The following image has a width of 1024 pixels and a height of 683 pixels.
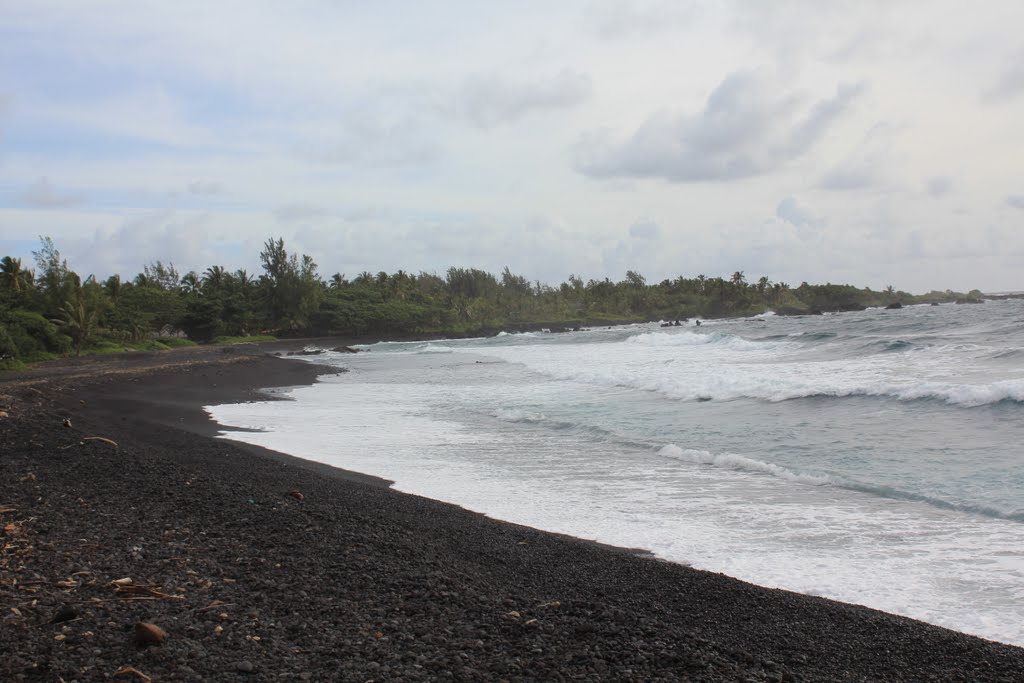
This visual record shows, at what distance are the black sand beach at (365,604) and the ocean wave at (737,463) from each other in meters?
3.58

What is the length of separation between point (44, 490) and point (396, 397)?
12.2 m

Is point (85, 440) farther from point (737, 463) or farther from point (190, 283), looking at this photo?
point (190, 283)

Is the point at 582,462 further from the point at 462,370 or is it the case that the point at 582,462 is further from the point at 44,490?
the point at 462,370

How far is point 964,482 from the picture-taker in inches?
296

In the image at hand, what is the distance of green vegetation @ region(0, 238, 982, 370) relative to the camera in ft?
120

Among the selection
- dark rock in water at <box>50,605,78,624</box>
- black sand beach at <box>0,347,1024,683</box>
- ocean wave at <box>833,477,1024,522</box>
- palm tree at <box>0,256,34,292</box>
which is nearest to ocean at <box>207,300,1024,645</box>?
ocean wave at <box>833,477,1024,522</box>

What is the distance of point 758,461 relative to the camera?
906 cm

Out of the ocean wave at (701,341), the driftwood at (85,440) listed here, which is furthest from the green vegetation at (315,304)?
the ocean wave at (701,341)

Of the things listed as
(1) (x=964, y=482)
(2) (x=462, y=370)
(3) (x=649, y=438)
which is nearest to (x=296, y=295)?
(2) (x=462, y=370)

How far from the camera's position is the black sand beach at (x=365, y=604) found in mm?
3197

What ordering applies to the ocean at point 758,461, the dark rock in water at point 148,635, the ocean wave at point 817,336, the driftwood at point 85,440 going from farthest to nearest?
1. the ocean wave at point 817,336
2. the driftwood at point 85,440
3. the ocean at point 758,461
4. the dark rock in water at point 148,635

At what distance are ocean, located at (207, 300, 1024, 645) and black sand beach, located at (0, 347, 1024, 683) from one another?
2.14 feet

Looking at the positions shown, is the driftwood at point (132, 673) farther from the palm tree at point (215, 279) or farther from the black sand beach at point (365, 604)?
the palm tree at point (215, 279)

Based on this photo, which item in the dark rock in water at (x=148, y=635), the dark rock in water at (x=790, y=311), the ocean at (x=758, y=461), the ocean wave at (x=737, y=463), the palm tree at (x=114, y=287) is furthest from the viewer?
the dark rock in water at (x=790, y=311)
